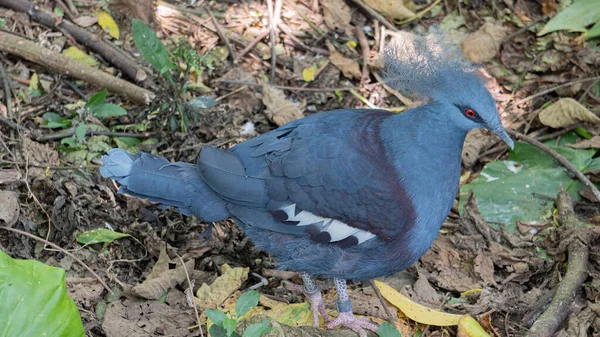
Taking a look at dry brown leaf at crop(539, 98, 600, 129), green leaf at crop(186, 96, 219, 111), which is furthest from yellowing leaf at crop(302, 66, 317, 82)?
dry brown leaf at crop(539, 98, 600, 129)

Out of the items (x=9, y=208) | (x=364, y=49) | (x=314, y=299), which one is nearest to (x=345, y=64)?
(x=364, y=49)

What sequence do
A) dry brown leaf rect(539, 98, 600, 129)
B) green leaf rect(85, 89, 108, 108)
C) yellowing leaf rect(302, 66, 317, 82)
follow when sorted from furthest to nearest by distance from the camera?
yellowing leaf rect(302, 66, 317, 82), dry brown leaf rect(539, 98, 600, 129), green leaf rect(85, 89, 108, 108)

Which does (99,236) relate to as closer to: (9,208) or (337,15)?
(9,208)

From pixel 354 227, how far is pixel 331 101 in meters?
1.94

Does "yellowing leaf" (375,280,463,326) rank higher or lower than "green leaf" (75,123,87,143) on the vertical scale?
lower

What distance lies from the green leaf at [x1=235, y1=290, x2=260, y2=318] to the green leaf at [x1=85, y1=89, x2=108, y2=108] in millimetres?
2077

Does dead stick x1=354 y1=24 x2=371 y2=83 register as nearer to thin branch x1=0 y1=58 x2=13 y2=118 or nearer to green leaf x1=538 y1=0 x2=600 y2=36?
green leaf x1=538 y1=0 x2=600 y2=36

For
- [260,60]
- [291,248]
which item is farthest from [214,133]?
[291,248]

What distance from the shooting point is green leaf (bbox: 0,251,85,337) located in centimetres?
269

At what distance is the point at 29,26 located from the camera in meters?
4.98

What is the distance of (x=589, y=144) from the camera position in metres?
4.73

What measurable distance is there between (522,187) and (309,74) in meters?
1.75

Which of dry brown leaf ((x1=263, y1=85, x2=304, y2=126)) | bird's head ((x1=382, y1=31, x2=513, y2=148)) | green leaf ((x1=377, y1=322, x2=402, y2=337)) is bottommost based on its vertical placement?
green leaf ((x1=377, y1=322, x2=402, y2=337))

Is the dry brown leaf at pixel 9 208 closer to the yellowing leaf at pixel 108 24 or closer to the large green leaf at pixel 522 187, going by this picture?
the yellowing leaf at pixel 108 24
